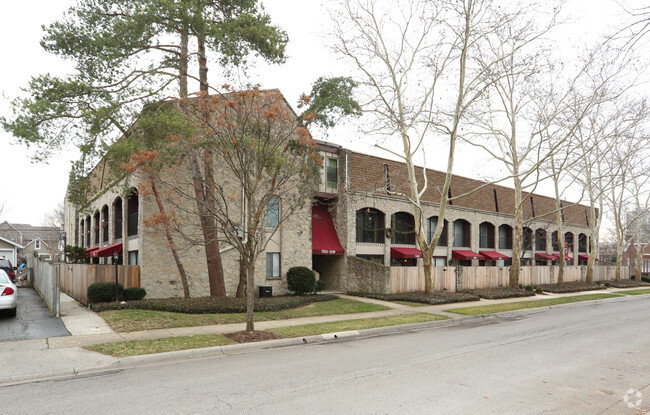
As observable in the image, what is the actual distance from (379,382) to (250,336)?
5082 mm

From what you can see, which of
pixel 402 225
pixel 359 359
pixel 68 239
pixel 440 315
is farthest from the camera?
pixel 68 239

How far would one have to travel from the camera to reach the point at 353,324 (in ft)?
48.0

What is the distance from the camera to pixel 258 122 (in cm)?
1230

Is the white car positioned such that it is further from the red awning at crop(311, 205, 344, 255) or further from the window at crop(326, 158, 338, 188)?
the window at crop(326, 158, 338, 188)

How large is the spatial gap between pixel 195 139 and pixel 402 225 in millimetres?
19760

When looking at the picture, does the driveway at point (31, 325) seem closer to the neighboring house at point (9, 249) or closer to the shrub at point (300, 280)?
the shrub at point (300, 280)

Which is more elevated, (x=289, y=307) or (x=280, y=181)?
(x=280, y=181)

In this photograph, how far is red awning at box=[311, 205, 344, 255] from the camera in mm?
25094

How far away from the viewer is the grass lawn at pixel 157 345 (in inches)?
388

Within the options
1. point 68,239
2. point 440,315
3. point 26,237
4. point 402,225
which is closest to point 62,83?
point 440,315

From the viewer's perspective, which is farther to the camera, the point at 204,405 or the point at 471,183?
the point at 471,183

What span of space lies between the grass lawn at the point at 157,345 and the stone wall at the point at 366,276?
13.2 meters

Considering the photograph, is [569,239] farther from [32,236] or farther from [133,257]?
[32,236]

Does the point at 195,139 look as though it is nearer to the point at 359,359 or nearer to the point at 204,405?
the point at 359,359
